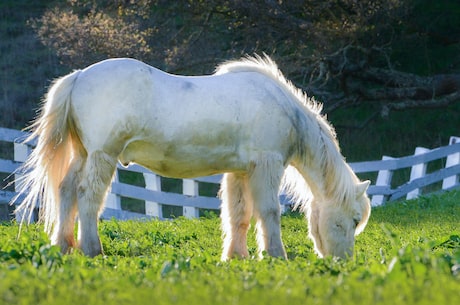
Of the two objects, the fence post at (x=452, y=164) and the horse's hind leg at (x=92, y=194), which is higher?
the horse's hind leg at (x=92, y=194)

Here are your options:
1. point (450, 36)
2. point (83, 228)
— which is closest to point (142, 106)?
point (83, 228)

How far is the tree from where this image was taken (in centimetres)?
1873

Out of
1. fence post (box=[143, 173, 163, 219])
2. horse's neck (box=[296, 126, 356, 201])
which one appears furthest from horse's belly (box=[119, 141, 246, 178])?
fence post (box=[143, 173, 163, 219])

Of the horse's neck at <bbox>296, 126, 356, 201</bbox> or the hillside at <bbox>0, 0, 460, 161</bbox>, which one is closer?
the horse's neck at <bbox>296, 126, 356, 201</bbox>

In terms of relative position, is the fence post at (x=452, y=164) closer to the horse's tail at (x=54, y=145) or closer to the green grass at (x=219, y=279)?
the horse's tail at (x=54, y=145)

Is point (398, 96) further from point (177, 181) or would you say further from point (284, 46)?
point (177, 181)

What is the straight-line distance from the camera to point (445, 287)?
4719 millimetres

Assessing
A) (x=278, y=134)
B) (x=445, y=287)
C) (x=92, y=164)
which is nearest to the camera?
(x=445, y=287)

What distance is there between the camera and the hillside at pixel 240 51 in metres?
19.9

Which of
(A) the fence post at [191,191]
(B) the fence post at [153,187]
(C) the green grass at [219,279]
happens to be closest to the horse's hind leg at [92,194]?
(C) the green grass at [219,279]

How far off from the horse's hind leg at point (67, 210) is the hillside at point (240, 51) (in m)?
11.1

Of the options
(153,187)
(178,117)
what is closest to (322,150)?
(178,117)

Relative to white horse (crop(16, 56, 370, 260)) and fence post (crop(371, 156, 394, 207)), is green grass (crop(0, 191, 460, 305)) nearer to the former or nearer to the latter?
white horse (crop(16, 56, 370, 260))

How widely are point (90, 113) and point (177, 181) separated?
1356 centimetres
